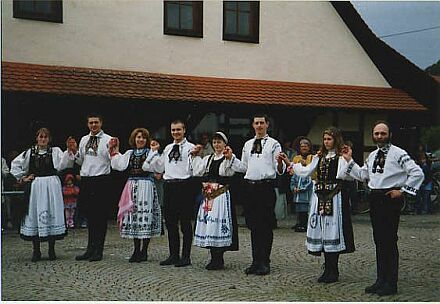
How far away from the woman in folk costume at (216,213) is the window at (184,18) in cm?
177

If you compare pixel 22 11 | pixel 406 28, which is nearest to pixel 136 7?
pixel 22 11

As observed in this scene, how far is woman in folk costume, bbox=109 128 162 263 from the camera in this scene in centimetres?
→ 511

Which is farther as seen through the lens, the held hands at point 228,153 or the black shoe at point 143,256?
the black shoe at point 143,256

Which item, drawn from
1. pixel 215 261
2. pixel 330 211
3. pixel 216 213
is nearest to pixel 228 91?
pixel 216 213

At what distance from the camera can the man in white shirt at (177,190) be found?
5.00 metres

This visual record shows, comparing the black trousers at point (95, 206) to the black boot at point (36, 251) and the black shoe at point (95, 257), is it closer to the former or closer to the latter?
the black shoe at point (95, 257)

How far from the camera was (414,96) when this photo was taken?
6789 mm

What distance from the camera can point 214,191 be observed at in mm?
4816

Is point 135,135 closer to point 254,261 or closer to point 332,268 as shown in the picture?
point 254,261

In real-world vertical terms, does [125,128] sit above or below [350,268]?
above

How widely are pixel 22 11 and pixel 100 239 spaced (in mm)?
1848

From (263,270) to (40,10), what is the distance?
2779mm

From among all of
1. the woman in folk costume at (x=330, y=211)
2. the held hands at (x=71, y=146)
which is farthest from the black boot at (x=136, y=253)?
the woman in folk costume at (x=330, y=211)

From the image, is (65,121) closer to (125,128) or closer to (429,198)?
(125,128)
